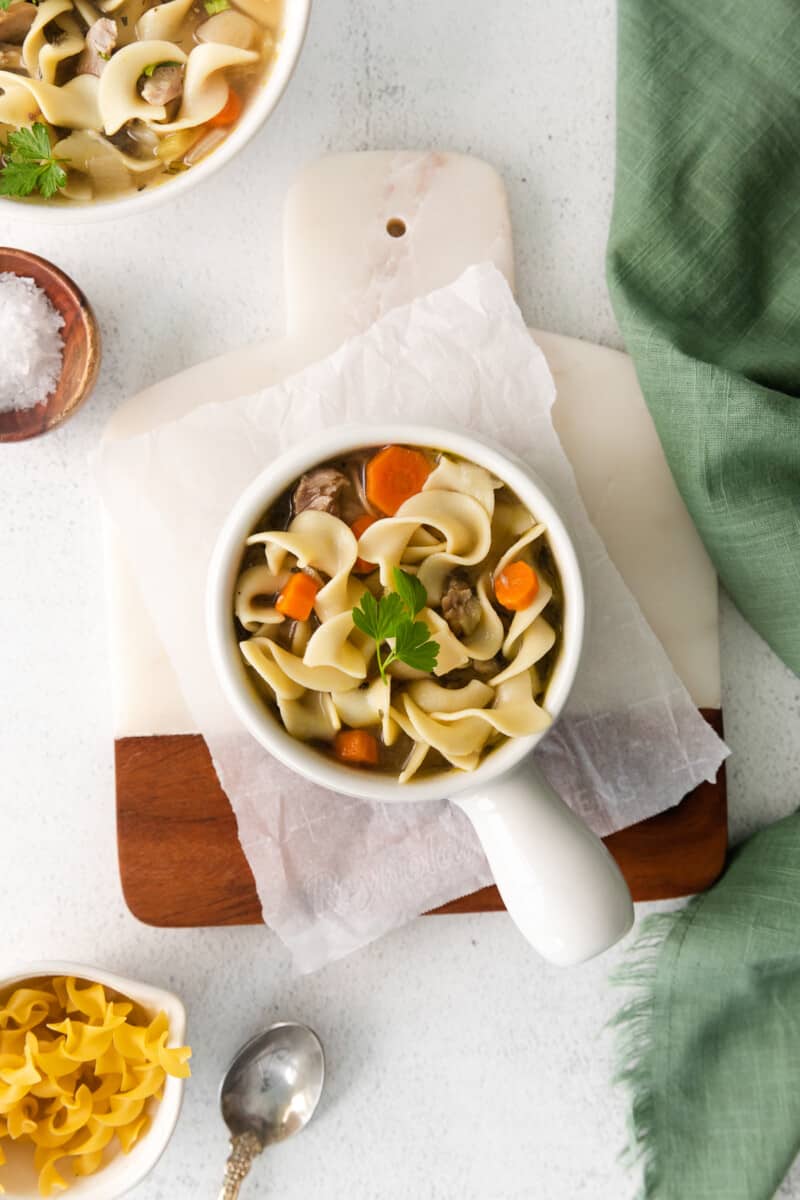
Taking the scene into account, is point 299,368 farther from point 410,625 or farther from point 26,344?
point 410,625

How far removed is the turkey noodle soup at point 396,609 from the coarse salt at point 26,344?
49cm

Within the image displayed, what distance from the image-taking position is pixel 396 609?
153cm

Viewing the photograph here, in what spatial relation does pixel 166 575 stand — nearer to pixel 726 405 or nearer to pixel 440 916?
pixel 440 916

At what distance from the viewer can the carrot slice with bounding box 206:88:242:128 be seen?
1.69 meters

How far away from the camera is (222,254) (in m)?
1.88

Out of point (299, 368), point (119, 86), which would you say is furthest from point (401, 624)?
point (119, 86)

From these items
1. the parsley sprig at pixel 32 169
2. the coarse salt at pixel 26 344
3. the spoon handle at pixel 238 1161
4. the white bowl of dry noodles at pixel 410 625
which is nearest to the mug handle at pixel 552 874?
the white bowl of dry noodles at pixel 410 625

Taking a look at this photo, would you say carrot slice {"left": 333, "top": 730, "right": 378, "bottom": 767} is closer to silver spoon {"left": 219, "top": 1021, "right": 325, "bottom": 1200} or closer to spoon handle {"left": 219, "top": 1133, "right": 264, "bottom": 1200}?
silver spoon {"left": 219, "top": 1021, "right": 325, "bottom": 1200}

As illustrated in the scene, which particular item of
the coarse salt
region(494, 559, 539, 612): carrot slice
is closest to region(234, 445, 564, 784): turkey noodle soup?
region(494, 559, 539, 612): carrot slice

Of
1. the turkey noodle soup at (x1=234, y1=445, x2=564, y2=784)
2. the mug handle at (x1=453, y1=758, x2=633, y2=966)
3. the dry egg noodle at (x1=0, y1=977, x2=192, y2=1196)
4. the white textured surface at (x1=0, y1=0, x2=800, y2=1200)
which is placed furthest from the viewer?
the white textured surface at (x1=0, y1=0, x2=800, y2=1200)

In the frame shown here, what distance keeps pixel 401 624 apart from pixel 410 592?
0.05 meters

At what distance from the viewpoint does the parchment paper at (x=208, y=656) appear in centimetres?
177

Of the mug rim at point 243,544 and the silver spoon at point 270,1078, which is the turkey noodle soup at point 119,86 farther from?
the silver spoon at point 270,1078

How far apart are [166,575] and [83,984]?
661 mm
